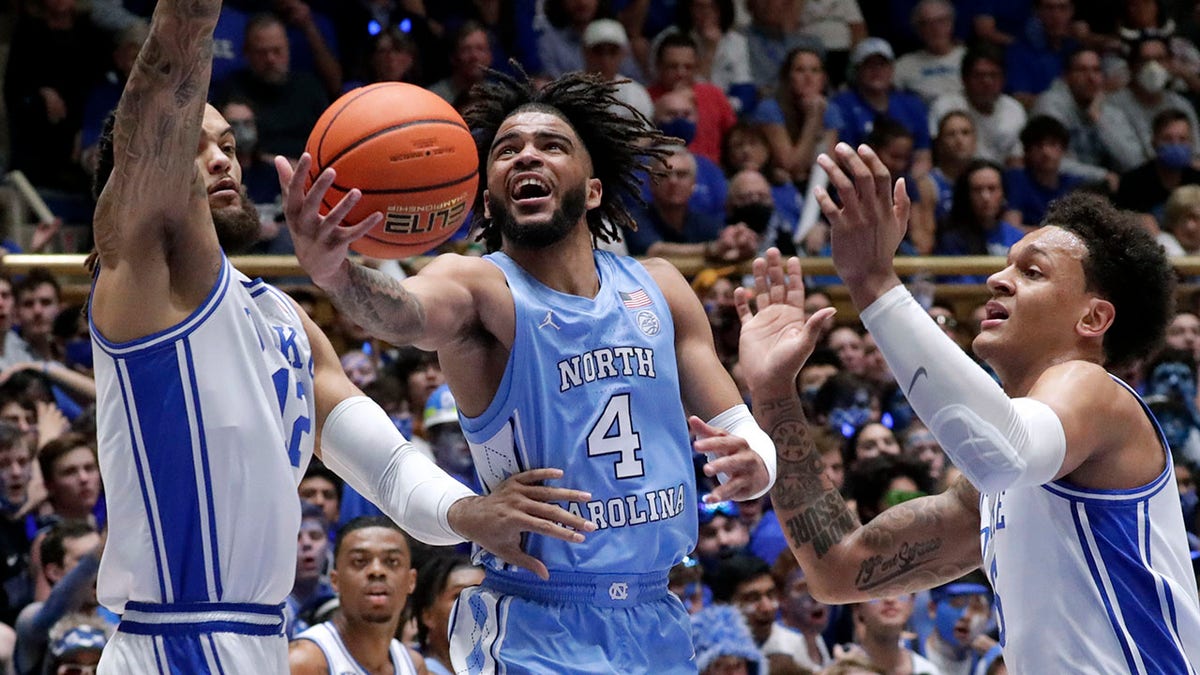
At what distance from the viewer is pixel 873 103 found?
11055mm

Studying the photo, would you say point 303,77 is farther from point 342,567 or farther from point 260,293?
point 260,293

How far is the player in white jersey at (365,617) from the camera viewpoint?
19.1 ft

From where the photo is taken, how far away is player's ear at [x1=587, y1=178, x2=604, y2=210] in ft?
15.1

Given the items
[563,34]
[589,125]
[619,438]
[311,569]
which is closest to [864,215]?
[619,438]

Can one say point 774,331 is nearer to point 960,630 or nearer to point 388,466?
point 388,466

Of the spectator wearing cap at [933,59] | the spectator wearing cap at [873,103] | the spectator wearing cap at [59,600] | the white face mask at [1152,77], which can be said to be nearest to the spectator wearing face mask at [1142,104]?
the white face mask at [1152,77]

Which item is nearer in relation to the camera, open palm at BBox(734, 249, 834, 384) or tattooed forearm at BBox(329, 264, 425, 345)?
tattooed forearm at BBox(329, 264, 425, 345)

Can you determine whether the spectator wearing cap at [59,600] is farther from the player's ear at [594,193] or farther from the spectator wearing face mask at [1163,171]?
the spectator wearing face mask at [1163,171]

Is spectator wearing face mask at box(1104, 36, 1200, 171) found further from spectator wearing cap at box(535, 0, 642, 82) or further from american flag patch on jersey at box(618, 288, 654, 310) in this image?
american flag patch on jersey at box(618, 288, 654, 310)

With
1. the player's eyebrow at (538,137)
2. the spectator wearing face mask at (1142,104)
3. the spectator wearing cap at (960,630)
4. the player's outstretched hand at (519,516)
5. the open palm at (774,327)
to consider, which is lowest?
the spectator wearing cap at (960,630)

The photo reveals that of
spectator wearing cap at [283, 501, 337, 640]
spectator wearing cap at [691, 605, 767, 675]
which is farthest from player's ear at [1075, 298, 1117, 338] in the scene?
spectator wearing cap at [283, 501, 337, 640]

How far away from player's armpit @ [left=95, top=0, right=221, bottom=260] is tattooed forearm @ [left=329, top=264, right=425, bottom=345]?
0.46m

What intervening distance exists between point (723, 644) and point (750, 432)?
243 cm

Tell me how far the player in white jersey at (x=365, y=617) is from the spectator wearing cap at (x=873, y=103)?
227 inches
